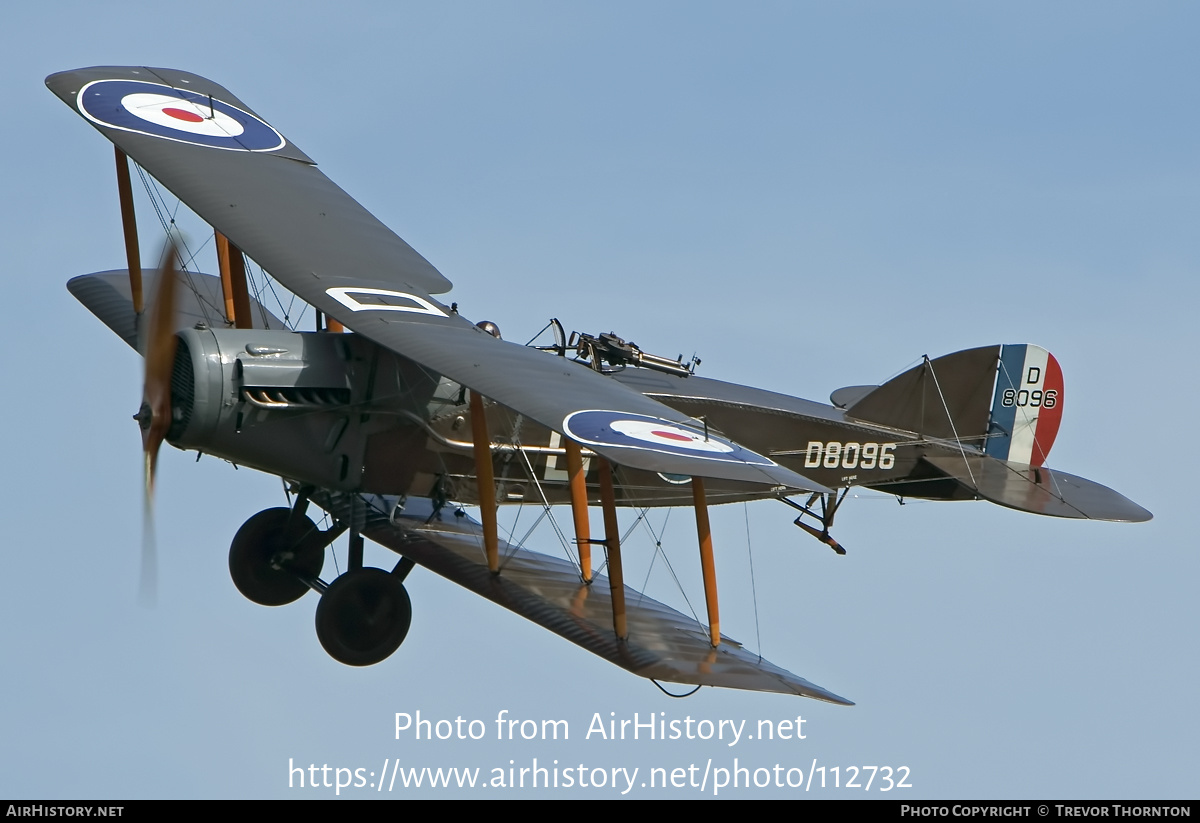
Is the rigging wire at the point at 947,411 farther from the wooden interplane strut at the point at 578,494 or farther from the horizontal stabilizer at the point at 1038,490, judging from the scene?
the wooden interplane strut at the point at 578,494

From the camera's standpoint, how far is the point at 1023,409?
17016 mm

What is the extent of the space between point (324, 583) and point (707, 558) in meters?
3.23

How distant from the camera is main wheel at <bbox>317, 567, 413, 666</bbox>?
14039mm

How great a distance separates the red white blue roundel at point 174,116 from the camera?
16109 mm

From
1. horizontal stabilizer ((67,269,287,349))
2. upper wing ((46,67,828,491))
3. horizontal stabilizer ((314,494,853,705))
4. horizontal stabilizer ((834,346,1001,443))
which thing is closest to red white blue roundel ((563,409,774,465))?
upper wing ((46,67,828,491))

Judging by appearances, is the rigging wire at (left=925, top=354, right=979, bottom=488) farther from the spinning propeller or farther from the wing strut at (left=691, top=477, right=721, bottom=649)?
the spinning propeller

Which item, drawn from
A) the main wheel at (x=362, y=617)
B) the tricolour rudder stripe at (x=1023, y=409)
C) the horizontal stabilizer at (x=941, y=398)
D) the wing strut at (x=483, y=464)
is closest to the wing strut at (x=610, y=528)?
the wing strut at (x=483, y=464)

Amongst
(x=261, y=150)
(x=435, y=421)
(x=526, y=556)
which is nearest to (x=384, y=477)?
(x=435, y=421)

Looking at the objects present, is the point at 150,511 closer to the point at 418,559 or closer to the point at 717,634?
the point at 418,559

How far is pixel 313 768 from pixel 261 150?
584cm

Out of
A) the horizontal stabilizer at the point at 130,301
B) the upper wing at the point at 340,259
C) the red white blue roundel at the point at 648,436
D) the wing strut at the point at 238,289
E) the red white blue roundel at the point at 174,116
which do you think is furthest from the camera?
the horizontal stabilizer at the point at 130,301

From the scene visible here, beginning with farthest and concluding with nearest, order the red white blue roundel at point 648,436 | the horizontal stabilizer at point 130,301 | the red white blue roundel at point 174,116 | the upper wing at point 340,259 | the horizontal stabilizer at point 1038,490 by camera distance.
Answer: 1. the horizontal stabilizer at point 130,301
2. the red white blue roundel at point 174,116
3. the horizontal stabilizer at point 1038,490
4. the upper wing at point 340,259
5. the red white blue roundel at point 648,436

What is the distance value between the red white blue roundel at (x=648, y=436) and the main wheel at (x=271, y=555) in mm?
3981

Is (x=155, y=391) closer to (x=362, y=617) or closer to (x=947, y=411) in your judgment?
(x=362, y=617)
